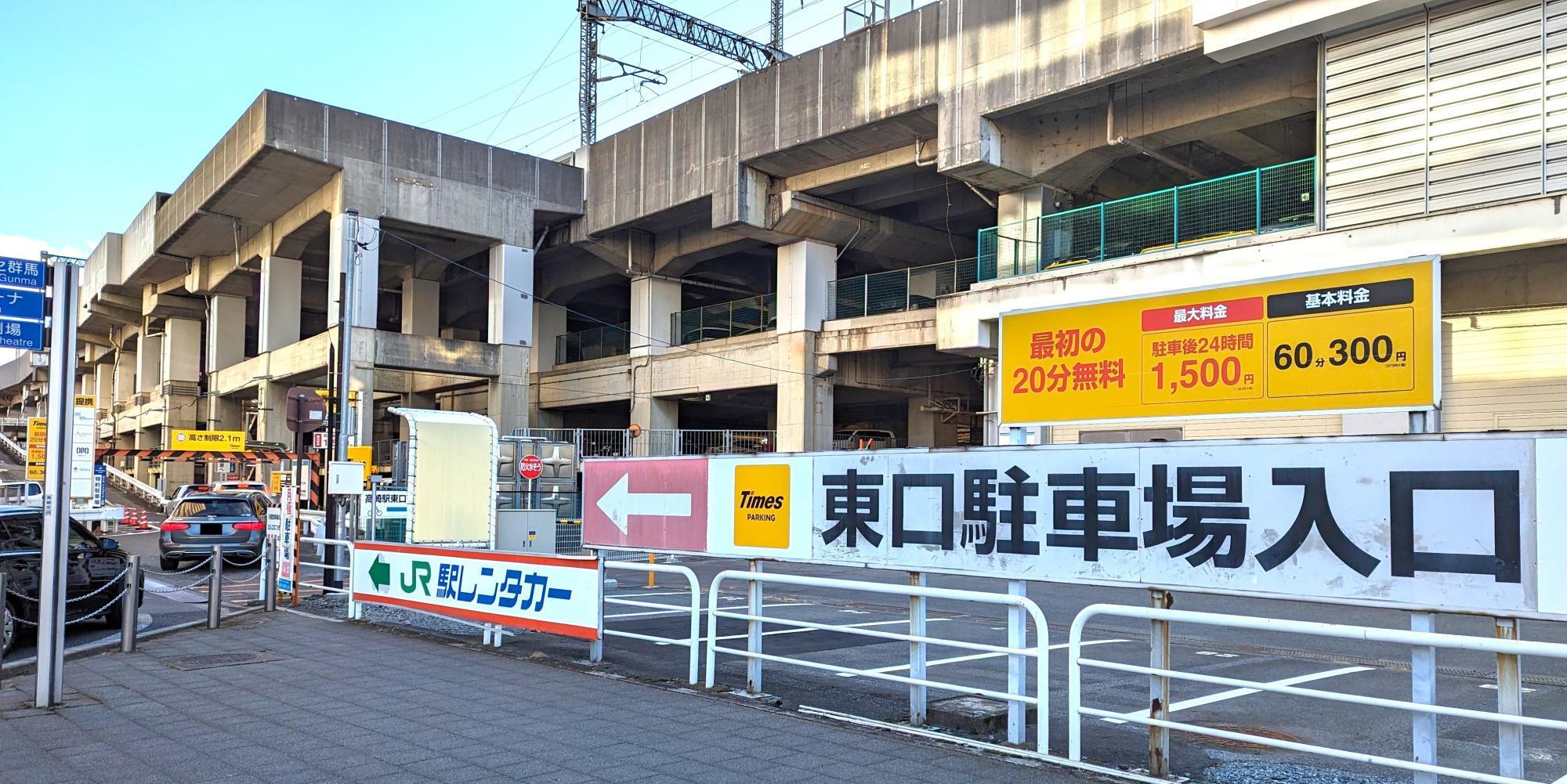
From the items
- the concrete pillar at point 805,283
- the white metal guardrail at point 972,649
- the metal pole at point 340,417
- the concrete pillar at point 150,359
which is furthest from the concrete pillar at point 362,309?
the concrete pillar at point 150,359

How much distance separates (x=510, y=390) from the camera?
134ft

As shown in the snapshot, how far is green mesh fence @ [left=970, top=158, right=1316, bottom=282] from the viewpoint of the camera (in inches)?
835

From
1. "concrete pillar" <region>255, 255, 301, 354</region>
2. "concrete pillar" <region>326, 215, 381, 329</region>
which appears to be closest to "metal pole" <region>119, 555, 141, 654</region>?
"concrete pillar" <region>326, 215, 381, 329</region>

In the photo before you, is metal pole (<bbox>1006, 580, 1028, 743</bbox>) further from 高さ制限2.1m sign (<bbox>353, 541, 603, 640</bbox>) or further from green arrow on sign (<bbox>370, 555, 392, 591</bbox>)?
green arrow on sign (<bbox>370, 555, 392, 591</bbox>)

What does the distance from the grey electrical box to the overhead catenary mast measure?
79.0ft

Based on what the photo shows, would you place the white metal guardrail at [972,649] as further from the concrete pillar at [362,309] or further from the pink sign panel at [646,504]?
the concrete pillar at [362,309]

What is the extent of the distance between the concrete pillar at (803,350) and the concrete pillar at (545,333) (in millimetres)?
14362

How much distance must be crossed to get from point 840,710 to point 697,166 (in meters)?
28.0

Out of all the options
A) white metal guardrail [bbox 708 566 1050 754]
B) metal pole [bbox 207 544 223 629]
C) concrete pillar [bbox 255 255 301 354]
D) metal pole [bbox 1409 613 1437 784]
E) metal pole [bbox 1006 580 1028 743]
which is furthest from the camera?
concrete pillar [bbox 255 255 301 354]

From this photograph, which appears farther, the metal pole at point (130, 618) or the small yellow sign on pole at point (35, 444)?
the small yellow sign on pole at point (35, 444)

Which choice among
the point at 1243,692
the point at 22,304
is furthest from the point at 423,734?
the point at 1243,692

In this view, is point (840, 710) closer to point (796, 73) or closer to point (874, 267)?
point (796, 73)

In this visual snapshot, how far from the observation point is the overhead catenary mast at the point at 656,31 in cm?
3928

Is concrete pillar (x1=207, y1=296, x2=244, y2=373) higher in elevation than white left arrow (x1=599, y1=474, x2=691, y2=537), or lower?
higher
